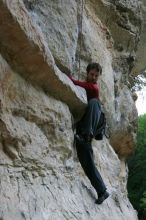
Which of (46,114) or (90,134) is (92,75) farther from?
(46,114)

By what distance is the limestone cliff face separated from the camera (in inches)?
186

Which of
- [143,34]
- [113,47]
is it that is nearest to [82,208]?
[113,47]

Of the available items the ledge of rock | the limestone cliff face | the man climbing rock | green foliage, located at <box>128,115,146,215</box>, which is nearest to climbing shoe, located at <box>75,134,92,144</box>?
the man climbing rock

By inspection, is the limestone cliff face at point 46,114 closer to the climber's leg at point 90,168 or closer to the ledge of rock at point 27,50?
the ledge of rock at point 27,50

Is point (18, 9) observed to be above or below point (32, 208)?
above

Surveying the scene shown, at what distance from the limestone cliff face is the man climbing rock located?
158 mm

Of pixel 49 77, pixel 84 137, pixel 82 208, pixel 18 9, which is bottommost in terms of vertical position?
pixel 82 208

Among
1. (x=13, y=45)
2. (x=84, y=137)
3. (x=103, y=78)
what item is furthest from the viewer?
(x=103, y=78)

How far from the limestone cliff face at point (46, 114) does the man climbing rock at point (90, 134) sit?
0.52ft

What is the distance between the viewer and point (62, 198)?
5383 mm

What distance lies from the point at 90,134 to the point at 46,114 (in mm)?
674

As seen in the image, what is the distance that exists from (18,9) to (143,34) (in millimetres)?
7531

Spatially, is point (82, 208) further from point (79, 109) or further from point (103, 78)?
point (103, 78)

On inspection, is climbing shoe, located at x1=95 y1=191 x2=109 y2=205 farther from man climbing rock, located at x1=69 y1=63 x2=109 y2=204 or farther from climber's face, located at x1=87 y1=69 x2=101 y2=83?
climber's face, located at x1=87 y1=69 x2=101 y2=83
